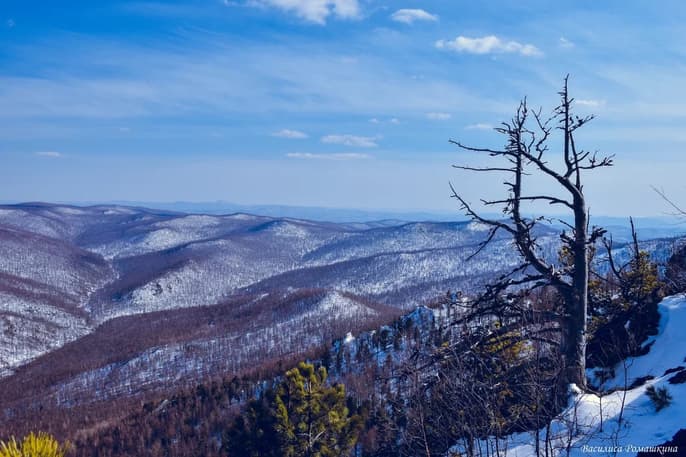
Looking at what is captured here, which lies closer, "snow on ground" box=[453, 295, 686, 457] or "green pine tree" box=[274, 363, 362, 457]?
"snow on ground" box=[453, 295, 686, 457]

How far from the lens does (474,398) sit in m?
7.88

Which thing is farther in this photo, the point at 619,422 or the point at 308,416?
the point at 308,416

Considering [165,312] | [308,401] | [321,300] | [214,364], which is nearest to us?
[308,401]

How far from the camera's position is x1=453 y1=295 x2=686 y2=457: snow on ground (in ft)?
24.7

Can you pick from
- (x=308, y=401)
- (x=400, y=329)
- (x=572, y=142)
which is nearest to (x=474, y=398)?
(x=572, y=142)

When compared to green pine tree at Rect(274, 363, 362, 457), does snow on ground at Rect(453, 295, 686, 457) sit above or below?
above

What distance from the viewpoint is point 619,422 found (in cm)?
760

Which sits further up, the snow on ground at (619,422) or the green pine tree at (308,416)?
the snow on ground at (619,422)

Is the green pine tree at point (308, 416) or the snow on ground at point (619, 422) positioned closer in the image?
the snow on ground at point (619, 422)

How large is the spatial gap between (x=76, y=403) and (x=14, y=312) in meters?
84.3

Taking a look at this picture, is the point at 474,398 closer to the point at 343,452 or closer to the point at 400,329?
the point at 343,452

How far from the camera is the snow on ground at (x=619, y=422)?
753 centimetres

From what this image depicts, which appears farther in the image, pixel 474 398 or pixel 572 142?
pixel 572 142

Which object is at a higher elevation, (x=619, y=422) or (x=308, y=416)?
(x=619, y=422)
